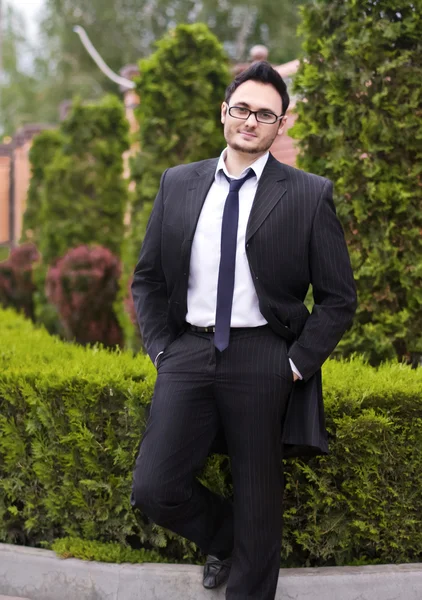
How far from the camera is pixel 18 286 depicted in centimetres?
1336

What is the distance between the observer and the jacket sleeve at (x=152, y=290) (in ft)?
12.0

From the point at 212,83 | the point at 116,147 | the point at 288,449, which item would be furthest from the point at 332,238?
the point at 116,147

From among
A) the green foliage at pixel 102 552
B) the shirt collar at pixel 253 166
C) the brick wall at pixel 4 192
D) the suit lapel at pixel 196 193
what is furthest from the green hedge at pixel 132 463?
the brick wall at pixel 4 192

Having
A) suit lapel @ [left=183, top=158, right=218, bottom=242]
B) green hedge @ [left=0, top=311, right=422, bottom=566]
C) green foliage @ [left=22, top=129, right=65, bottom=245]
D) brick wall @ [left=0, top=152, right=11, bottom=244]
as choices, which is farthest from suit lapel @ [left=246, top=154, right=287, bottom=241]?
brick wall @ [left=0, top=152, right=11, bottom=244]

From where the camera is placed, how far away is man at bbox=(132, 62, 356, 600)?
11.0 feet

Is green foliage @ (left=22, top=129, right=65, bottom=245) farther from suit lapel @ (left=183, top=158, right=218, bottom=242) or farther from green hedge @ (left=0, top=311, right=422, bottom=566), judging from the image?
suit lapel @ (left=183, top=158, right=218, bottom=242)

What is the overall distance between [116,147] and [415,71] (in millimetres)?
8300

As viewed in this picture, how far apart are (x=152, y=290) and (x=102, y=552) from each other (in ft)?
4.46

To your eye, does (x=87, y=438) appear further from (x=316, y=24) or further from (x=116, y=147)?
(x=116, y=147)

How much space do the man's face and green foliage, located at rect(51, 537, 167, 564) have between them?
2.02 metres

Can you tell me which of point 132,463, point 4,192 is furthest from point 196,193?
point 4,192

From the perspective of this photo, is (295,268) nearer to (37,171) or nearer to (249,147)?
(249,147)

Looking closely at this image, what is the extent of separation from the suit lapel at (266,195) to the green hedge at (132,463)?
40.7 inches

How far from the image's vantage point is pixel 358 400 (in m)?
3.97
